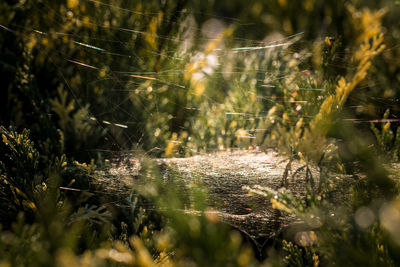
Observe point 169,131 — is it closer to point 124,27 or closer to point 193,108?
point 193,108

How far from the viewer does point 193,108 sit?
3.39 ft

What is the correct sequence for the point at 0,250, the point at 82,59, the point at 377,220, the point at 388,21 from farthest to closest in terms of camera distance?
the point at 82,59 < the point at 388,21 < the point at 377,220 < the point at 0,250

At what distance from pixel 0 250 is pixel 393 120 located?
87cm

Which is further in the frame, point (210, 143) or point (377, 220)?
point (210, 143)

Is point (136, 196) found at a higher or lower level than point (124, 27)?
lower

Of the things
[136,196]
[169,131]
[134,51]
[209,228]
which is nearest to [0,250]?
[209,228]

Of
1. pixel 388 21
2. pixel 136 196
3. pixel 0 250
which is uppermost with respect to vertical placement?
pixel 388 21

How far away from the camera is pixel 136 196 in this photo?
801 millimetres

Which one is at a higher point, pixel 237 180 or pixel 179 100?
pixel 179 100

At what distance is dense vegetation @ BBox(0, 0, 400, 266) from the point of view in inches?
25.9

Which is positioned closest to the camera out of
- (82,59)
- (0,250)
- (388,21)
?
(0,250)

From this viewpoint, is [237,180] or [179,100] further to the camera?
[179,100]

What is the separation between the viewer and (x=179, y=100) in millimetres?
1073

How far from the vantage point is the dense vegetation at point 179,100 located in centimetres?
66
